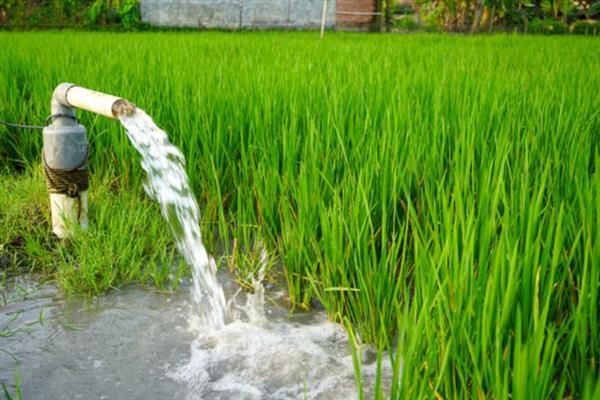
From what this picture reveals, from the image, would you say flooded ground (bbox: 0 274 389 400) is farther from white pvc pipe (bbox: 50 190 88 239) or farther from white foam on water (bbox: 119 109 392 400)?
white pvc pipe (bbox: 50 190 88 239)

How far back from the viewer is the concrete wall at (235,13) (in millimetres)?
11297

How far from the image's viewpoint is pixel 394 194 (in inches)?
66.2

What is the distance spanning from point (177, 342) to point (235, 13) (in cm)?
1061

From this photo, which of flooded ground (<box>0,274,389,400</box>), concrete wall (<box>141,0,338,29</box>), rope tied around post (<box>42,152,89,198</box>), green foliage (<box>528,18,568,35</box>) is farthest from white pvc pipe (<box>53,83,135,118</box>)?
green foliage (<box>528,18,568,35</box>)

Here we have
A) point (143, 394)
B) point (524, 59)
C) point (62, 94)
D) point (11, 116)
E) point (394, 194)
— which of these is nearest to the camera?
point (143, 394)

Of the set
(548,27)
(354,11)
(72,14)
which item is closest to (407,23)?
(354,11)

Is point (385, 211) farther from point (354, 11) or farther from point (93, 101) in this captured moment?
point (354, 11)

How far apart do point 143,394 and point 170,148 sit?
94 cm

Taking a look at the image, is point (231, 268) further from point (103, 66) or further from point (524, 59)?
point (524, 59)

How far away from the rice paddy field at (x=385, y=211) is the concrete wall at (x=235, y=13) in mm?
8430

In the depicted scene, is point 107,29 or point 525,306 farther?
point 107,29

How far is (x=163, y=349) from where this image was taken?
5.29 feet

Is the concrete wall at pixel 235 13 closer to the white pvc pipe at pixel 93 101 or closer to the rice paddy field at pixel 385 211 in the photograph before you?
the rice paddy field at pixel 385 211

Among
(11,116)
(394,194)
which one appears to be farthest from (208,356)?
(11,116)
